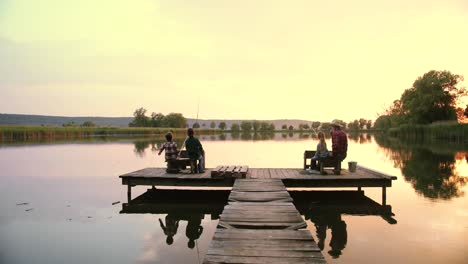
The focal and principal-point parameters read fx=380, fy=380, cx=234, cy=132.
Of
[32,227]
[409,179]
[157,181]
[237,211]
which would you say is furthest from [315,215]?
[409,179]

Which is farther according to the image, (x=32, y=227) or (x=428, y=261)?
(x=32, y=227)

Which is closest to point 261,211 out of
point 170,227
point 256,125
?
point 170,227

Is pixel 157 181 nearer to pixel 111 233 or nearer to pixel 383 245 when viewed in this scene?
pixel 111 233

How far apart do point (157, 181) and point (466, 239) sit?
9.17 meters

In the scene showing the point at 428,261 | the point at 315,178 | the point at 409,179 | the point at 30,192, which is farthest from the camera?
the point at 409,179

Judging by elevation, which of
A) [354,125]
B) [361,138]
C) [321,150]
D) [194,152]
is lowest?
[361,138]

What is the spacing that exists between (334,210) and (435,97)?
64.9m

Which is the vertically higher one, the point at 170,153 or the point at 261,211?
the point at 170,153

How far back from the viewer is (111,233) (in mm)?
9438

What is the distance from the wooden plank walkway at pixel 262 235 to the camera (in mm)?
5477

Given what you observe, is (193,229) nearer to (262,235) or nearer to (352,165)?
(262,235)

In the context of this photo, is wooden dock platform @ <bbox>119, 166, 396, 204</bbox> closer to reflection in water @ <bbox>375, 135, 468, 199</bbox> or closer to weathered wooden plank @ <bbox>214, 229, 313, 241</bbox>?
reflection in water @ <bbox>375, 135, 468, 199</bbox>

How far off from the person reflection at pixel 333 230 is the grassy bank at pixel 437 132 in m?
48.5

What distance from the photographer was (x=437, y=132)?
59344 millimetres
